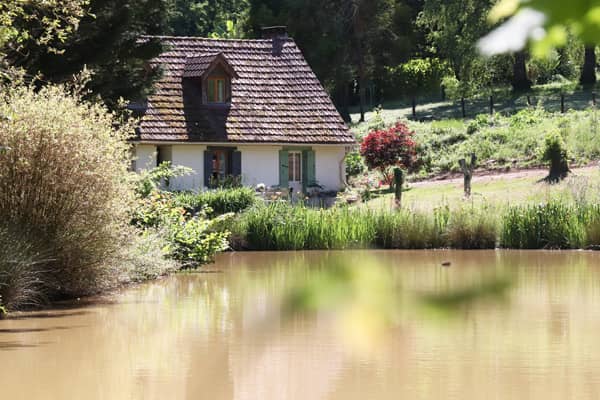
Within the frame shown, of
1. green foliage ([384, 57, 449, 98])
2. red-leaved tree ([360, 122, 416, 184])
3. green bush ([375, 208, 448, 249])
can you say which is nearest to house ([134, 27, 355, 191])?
red-leaved tree ([360, 122, 416, 184])

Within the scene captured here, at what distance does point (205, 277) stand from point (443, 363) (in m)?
9.80

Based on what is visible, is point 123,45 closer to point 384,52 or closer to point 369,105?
point 384,52

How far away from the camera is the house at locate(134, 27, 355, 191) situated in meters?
34.0

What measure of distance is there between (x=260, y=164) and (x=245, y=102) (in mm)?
2098

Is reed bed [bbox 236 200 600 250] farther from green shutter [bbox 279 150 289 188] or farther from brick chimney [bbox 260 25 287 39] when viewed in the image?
brick chimney [bbox 260 25 287 39]

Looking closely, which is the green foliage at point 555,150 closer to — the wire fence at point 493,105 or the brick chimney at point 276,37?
the brick chimney at point 276,37

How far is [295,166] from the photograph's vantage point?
35.9 metres

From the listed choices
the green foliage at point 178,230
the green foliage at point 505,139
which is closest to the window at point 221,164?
the green foliage at point 505,139

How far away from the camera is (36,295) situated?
17125mm

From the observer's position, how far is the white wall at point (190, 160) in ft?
111

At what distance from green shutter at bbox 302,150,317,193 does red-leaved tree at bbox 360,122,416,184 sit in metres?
2.38

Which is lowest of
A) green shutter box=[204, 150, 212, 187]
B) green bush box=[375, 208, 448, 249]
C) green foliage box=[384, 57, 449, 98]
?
green bush box=[375, 208, 448, 249]

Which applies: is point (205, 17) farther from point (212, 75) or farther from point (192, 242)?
point (192, 242)

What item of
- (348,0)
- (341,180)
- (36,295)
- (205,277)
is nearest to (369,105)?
(348,0)
